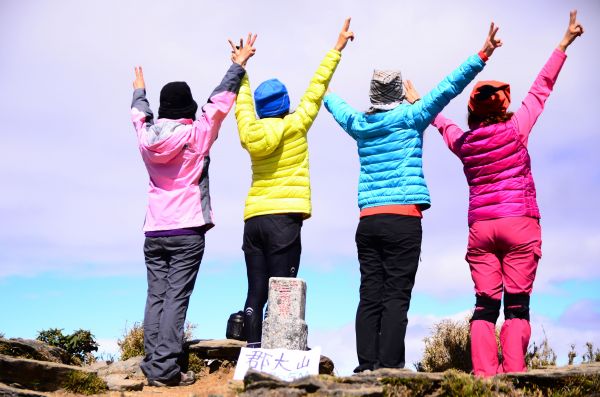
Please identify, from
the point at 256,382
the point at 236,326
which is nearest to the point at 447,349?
the point at 236,326

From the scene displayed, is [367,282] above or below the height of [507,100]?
below

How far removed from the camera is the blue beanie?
30.6ft

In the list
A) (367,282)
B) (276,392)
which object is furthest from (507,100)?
(276,392)

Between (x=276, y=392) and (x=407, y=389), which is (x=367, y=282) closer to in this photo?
(x=407, y=389)

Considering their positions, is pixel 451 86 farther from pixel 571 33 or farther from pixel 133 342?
pixel 133 342

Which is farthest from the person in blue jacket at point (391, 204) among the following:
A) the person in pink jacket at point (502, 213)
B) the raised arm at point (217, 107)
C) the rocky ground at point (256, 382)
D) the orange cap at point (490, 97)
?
the raised arm at point (217, 107)

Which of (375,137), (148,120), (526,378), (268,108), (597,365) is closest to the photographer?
(526,378)

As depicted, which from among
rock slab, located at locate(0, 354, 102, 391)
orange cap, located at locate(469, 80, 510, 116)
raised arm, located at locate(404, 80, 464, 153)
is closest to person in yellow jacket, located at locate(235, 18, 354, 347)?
raised arm, located at locate(404, 80, 464, 153)

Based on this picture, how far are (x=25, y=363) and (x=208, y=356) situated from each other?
8.81 feet

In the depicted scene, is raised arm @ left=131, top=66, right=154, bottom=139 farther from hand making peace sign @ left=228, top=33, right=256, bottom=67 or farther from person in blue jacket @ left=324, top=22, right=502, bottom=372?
person in blue jacket @ left=324, top=22, right=502, bottom=372

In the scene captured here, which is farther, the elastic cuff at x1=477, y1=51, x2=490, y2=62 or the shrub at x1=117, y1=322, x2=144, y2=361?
the shrub at x1=117, y1=322, x2=144, y2=361

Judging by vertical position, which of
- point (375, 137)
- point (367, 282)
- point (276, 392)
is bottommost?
point (276, 392)

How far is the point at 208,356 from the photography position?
10.7 m

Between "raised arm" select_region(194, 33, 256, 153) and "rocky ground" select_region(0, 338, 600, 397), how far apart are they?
10.1 feet
